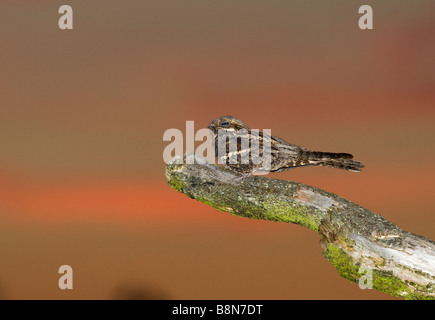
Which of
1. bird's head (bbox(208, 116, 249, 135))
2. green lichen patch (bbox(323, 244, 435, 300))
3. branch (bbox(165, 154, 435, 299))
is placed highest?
bird's head (bbox(208, 116, 249, 135))

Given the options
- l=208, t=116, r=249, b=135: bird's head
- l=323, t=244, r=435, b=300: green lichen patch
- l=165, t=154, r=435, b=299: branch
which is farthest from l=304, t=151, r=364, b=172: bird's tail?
l=323, t=244, r=435, b=300: green lichen patch

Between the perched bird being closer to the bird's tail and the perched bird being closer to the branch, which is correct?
the bird's tail

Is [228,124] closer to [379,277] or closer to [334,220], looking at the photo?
[334,220]

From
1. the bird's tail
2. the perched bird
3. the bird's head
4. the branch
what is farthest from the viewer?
the bird's head

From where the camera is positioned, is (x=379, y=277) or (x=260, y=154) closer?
(x=379, y=277)

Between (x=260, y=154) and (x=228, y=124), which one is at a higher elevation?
(x=228, y=124)

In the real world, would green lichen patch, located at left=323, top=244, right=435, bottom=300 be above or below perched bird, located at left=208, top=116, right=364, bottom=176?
below

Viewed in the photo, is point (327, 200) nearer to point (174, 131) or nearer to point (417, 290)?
point (417, 290)

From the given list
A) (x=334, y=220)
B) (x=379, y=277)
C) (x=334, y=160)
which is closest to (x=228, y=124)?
(x=334, y=160)

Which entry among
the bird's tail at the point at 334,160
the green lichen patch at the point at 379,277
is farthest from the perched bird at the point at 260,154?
the green lichen patch at the point at 379,277
